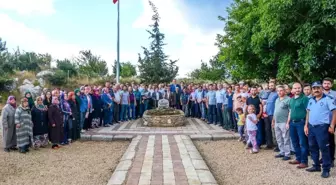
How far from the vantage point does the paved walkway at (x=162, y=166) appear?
557cm

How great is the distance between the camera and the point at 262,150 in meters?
8.77

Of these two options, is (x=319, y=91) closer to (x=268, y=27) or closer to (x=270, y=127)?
(x=270, y=127)

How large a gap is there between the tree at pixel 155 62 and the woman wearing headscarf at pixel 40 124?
41.0 feet

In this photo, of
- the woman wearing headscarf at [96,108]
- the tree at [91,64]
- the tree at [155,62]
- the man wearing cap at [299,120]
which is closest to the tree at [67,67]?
the tree at [91,64]

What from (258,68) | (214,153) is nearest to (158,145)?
(214,153)

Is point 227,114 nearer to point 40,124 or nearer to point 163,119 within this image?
point 163,119

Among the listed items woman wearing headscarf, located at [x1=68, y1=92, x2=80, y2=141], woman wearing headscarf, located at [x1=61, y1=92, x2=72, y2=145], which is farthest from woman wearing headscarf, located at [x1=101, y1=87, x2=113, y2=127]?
woman wearing headscarf, located at [x1=61, y1=92, x2=72, y2=145]

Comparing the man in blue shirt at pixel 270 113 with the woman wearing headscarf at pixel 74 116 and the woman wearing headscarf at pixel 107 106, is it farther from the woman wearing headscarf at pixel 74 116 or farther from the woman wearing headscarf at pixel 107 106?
the woman wearing headscarf at pixel 107 106

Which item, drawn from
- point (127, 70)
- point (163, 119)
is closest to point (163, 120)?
point (163, 119)

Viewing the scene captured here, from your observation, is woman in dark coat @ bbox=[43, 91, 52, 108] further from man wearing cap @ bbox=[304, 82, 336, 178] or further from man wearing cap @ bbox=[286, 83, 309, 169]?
man wearing cap @ bbox=[304, 82, 336, 178]

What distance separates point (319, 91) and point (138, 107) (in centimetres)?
1109

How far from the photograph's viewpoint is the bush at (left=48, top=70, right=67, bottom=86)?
91.6ft

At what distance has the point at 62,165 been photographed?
24.1 ft

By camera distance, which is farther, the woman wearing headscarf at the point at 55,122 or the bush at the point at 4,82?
the bush at the point at 4,82
